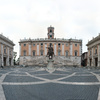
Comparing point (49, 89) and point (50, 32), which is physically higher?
point (50, 32)

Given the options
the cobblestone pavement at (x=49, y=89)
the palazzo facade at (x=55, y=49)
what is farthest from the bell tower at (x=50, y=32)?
the cobblestone pavement at (x=49, y=89)

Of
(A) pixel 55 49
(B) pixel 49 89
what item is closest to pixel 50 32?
(A) pixel 55 49

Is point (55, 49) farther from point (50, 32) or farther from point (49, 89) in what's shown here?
point (49, 89)

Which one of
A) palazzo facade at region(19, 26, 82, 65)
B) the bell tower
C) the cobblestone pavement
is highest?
the bell tower

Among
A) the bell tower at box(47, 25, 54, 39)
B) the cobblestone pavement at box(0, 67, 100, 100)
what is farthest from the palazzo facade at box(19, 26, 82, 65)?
the cobblestone pavement at box(0, 67, 100, 100)

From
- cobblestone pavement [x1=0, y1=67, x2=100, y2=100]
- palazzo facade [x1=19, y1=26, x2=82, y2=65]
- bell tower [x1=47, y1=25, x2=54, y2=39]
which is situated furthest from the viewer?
bell tower [x1=47, y1=25, x2=54, y2=39]

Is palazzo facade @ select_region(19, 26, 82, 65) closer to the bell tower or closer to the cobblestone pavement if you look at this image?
the bell tower

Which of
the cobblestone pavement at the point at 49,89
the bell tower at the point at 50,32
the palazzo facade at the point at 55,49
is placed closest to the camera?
the cobblestone pavement at the point at 49,89

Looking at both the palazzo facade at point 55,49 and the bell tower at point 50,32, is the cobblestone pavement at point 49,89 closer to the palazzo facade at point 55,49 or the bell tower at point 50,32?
the palazzo facade at point 55,49

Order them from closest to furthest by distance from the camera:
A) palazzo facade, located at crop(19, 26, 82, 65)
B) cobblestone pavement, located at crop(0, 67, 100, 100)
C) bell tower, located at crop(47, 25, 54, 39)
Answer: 1. cobblestone pavement, located at crop(0, 67, 100, 100)
2. palazzo facade, located at crop(19, 26, 82, 65)
3. bell tower, located at crop(47, 25, 54, 39)

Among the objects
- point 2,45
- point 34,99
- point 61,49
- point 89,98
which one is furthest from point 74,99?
point 61,49

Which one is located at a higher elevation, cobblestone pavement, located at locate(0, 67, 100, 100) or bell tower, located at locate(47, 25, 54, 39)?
bell tower, located at locate(47, 25, 54, 39)

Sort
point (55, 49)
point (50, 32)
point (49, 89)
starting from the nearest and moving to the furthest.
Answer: point (49, 89) → point (55, 49) → point (50, 32)

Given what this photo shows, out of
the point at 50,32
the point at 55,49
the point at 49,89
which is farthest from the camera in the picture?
the point at 50,32
